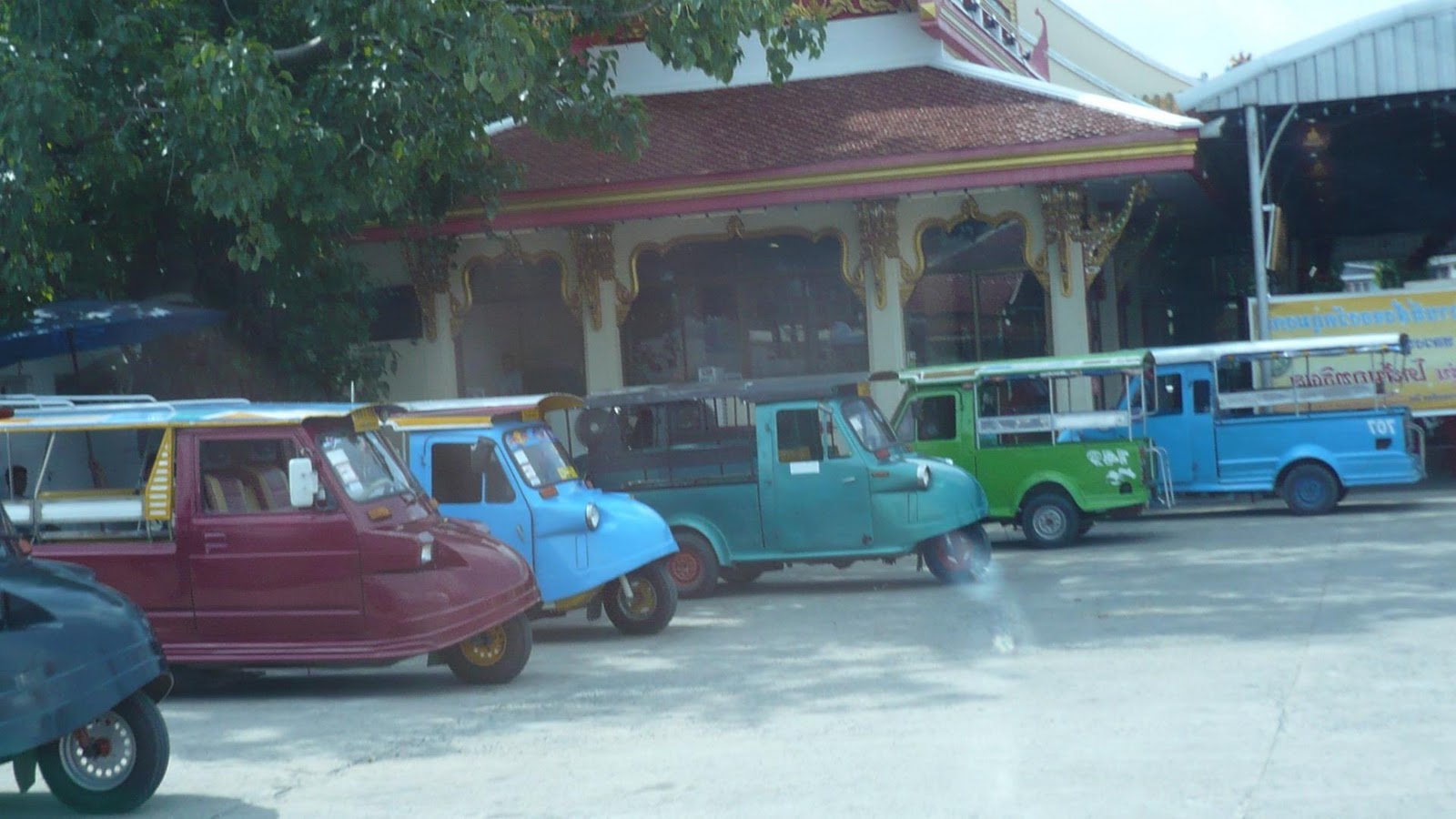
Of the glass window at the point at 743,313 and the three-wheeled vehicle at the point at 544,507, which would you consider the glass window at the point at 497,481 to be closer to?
the three-wheeled vehicle at the point at 544,507

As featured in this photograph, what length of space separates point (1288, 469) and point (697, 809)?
1408 cm

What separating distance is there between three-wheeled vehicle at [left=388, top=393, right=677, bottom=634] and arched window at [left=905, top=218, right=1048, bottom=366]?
10.4 metres

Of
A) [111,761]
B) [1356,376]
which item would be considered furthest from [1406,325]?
[111,761]

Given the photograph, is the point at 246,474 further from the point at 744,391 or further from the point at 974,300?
the point at 974,300

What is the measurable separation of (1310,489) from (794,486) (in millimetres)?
7719

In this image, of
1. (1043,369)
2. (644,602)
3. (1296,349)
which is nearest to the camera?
(644,602)

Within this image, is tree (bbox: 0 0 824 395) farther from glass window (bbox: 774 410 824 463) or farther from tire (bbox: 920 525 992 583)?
tire (bbox: 920 525 992 583)

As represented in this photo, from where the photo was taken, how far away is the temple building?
20.8 metres

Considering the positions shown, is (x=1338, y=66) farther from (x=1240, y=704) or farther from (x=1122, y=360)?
(x=1240, y=704)

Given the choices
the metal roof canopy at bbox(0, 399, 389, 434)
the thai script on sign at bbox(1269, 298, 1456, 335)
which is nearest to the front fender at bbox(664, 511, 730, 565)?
the metal roof canopy at bbox(0, 399, 389, 434)

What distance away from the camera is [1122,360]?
17688mm

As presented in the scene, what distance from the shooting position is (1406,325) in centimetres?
2191

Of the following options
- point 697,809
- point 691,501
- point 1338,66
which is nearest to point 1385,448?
point 1338,66

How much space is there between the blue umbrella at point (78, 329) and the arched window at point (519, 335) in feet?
24.8
